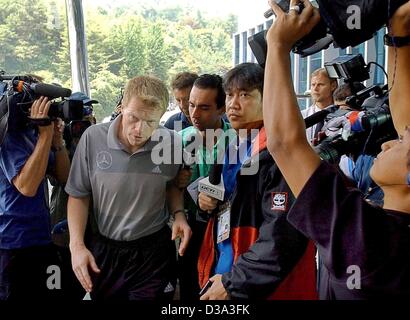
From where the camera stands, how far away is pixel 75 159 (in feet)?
4.50

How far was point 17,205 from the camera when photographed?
1.48 metres

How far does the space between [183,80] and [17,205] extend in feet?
3.75

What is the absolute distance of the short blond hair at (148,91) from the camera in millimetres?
1326

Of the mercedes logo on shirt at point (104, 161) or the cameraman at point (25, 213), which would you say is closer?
the mercedes logo on shirt at point (104, 161)

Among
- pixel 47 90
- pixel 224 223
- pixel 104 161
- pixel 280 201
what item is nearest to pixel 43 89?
pixel 47 90

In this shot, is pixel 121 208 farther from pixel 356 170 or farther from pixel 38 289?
pixel 356 170

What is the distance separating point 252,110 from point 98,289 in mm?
672

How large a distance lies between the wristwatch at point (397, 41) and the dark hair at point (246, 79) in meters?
0.45

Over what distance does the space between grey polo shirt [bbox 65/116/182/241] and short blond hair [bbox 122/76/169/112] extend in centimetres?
12

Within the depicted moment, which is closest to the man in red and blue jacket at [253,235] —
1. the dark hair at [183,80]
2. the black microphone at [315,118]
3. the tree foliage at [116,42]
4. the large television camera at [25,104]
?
the black microphone at [315,118]

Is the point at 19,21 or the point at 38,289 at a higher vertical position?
the point at 19,21

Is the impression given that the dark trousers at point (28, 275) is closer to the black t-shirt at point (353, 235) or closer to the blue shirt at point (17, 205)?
the blue shirt at point (17, 205)

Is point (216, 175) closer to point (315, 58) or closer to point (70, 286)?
point (70, 286)
